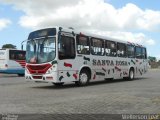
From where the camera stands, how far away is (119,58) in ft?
82.2

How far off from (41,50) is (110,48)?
618 cm

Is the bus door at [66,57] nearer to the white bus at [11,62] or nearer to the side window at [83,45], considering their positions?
the side window at [83,45]

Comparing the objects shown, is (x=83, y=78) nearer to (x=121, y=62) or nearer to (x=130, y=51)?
(x=121, y=62)

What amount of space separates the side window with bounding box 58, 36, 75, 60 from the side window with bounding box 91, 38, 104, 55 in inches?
87.5

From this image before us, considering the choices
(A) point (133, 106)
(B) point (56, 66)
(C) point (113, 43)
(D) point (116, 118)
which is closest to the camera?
(D) point (116, 118)

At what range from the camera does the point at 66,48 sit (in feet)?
62.3

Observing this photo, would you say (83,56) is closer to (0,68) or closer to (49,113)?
(49,113)

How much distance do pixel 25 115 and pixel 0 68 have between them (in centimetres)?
2603

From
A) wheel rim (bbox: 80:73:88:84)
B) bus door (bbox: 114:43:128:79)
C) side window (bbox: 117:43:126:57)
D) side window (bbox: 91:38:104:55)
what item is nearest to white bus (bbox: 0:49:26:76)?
bus door (bbox: 114:43:128:79)

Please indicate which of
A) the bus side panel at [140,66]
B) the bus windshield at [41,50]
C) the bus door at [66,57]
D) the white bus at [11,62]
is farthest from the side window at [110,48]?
the white bus at [11,62]

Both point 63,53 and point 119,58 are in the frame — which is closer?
point 63,53

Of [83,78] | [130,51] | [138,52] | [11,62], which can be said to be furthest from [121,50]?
[11,62]

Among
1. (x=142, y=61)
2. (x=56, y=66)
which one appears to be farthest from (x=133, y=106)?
(x=142, y=61)

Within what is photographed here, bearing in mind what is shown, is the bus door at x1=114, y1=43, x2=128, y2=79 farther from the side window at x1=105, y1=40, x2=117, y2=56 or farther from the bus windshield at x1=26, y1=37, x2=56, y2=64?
the bus windshield at x1=26, y1=37, x2=56, y2=64
